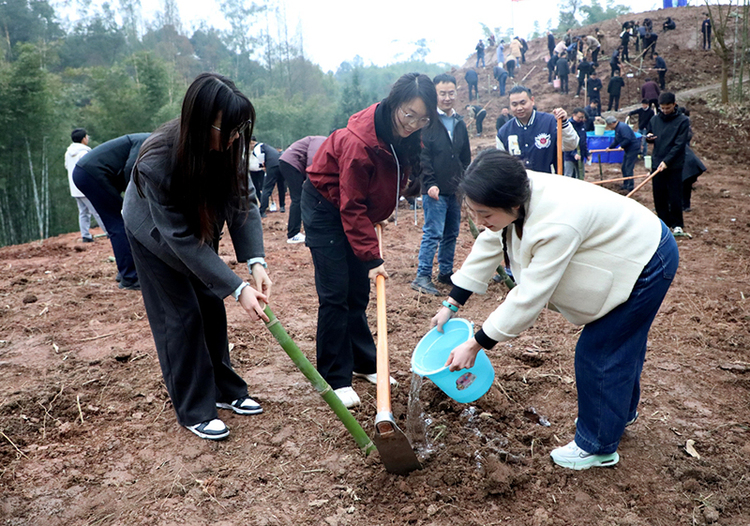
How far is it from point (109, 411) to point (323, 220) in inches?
61.5

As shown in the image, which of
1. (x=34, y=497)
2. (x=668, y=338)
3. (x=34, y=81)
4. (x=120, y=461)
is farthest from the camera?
(x=34, y=81)

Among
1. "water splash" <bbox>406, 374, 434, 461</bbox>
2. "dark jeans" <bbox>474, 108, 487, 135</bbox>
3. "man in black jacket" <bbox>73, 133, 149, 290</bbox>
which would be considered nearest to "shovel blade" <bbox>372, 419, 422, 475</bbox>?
"water splash" <bbox>406, 374, 434, 461</bbox>

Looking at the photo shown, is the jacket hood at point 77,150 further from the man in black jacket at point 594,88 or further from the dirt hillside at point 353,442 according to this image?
the man in black jacket at point 594,88

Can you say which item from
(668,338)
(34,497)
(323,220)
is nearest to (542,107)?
(668,338)

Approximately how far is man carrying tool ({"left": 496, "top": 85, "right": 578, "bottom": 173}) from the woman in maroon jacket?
2203 mm

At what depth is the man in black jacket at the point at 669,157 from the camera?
669 cm

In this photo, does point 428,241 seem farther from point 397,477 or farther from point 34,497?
point 34,497

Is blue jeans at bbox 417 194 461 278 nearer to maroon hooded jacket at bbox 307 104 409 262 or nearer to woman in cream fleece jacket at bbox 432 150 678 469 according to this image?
maroon hooded jacket at bbox 307 104 409 262

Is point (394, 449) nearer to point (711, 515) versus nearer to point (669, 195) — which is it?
point (711, 515)

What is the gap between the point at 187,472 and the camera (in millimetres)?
2352

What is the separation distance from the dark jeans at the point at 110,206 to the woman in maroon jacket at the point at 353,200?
2.50 metres

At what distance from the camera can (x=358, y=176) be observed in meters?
2.57

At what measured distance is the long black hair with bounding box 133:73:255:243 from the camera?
6.40 feet

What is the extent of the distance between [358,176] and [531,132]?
2.65 m
